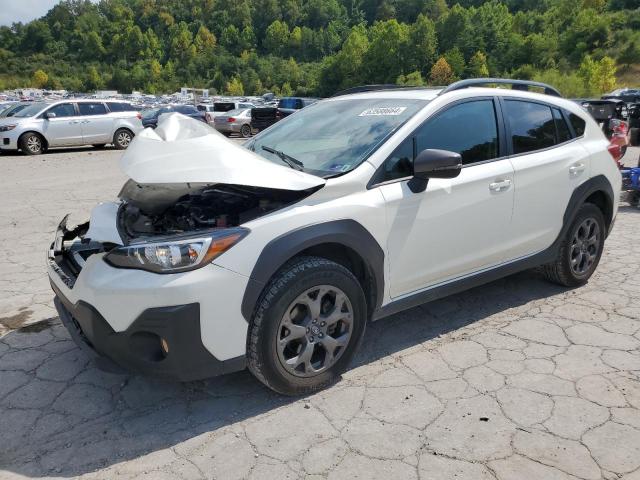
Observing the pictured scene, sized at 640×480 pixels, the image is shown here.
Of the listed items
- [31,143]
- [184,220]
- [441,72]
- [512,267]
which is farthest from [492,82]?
[441,72]

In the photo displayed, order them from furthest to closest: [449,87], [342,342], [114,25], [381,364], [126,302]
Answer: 1. [114,25]
2. [449,87]
3. [381,364]
4. [342,342]
5. [126,302]

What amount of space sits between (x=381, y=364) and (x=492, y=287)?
171 centimetres

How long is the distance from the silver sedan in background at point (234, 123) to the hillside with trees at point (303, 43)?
52068 mm

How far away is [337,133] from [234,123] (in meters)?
20.1

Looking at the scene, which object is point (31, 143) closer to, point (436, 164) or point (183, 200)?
point (183, 200)

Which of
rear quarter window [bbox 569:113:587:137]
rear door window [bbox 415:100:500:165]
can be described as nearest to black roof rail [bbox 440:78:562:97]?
rear door window [bbox 415:100:500:165]

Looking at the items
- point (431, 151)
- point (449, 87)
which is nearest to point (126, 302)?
point (431, 151)

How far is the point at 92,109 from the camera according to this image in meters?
15.7

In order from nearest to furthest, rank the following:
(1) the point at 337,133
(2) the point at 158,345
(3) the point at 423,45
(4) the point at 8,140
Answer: (2) the point at 158,345, (1) the point at 337,133, (4) the point at 8,140, (3) the point at 423,45

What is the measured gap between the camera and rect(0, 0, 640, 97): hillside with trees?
90.6 meters

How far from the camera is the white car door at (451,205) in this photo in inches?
122

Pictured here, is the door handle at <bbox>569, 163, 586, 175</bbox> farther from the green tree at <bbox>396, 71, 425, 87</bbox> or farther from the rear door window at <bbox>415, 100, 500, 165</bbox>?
the green tree at <bbox>396, 71, 425, 87</bbox>

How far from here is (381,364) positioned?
10.8 ft

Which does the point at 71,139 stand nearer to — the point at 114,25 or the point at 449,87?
the point at 449,87
